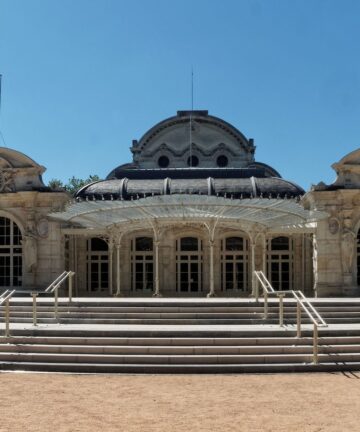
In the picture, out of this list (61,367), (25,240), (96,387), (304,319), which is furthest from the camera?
(25,240)

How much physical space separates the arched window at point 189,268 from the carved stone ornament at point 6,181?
8.33 metres

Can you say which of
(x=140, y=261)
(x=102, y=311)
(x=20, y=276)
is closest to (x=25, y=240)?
(x=20, y=276)

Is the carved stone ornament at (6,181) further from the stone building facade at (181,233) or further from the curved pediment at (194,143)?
the curved pediment at (194,143)

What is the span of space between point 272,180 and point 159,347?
61.7 ft

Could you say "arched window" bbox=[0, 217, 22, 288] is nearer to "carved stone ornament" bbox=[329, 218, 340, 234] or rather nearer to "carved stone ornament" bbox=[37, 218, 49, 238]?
"carved stone ornament" bbox=[37, 218, 49, 238]

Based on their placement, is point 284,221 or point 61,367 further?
point 284,221

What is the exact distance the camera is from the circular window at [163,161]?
44.5m

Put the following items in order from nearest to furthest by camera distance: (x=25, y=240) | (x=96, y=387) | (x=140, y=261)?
1. (x=96, y=387)
2. (x=25, y=240)
3. (x=140, y=261)

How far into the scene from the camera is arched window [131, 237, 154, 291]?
91.5 ft

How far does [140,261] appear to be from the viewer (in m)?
28.0

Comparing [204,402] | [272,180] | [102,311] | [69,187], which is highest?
[69,187]

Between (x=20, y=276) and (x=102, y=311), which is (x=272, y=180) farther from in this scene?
(x=102, y=311)

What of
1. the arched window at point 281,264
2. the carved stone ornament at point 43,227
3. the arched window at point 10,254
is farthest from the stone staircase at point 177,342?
the arched window at point 281,264

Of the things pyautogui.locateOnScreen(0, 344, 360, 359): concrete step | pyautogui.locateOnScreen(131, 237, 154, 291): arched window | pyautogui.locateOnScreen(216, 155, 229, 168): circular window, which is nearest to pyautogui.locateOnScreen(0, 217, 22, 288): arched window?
pyautogui.locateOnScreen(131, 237, 154, 291): arched window
